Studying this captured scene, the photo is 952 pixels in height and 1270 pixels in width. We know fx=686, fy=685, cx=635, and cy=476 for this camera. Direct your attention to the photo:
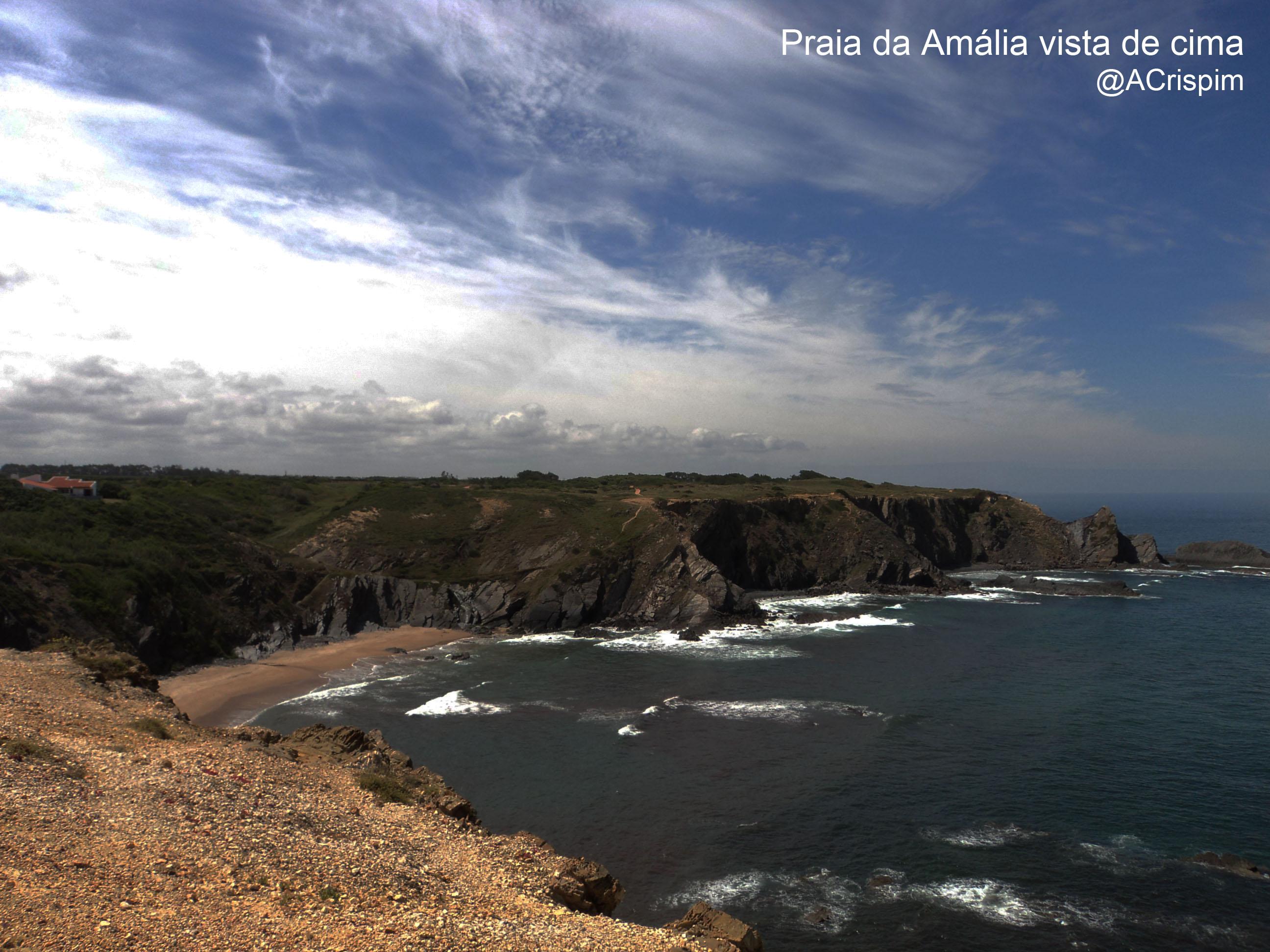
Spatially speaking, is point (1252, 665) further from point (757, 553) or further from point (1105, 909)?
point (757, 553)

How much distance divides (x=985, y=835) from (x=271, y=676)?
5362cm

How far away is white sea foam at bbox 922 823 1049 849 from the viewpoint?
30250 mm

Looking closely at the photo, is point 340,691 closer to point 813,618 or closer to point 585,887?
point 585,887

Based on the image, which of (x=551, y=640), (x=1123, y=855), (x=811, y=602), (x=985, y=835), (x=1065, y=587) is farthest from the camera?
(x=1065, y=587)

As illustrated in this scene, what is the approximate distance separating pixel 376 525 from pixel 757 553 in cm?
5538

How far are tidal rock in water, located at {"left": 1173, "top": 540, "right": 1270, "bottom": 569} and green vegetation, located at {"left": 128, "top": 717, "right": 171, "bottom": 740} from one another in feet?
486

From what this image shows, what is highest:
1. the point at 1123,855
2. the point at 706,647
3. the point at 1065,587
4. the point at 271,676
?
the point at 1065,587

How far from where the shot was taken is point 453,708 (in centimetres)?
4969

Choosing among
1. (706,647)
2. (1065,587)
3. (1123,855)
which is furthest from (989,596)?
(1123,855)

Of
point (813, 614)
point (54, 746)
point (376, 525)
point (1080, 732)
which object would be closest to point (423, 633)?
point (376, 525)

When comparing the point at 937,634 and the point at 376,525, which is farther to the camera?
the point at 376,525

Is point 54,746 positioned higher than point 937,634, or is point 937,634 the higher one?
point 54,746

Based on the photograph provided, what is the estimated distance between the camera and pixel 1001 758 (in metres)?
39.3

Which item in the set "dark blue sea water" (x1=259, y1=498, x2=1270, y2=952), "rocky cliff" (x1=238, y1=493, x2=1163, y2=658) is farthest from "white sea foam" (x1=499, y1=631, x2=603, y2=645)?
"rocky cliff" (x1=238, y1=493, x2=1163, y2=658)
